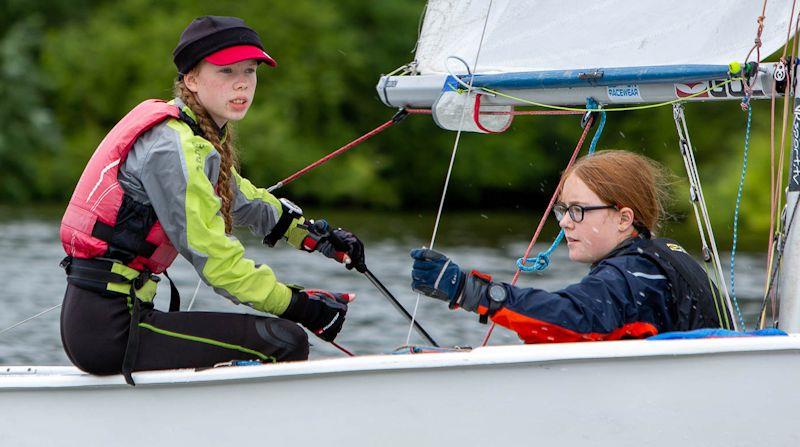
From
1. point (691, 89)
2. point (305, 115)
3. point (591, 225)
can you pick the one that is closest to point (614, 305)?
point (591, 225)

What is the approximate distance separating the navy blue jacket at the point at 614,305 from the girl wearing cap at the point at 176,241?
594 millimetres

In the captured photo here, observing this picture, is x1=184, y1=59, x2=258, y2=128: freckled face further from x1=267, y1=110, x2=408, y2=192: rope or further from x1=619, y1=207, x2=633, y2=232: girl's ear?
x1=619, y1=207, x2=633, y2=232: girl's ear

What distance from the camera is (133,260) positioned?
9.62 ft

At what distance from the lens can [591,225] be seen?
286 centimetres

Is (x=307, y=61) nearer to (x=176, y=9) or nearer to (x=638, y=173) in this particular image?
(x=176, y=9)

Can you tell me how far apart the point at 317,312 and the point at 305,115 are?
19.0m

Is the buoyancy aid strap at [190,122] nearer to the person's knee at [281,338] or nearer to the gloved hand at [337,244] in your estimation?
the person's knee at [281,338]

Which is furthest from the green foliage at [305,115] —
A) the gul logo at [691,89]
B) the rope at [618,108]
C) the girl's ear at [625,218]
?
the girl's ear at [625,218]

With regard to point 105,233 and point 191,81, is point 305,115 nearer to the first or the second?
point 191,81

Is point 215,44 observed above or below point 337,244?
above

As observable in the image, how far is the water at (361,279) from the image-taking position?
246 inches

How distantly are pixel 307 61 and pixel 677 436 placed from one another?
1998 centimetres

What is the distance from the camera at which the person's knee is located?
3.00 meters

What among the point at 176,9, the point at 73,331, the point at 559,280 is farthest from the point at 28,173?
the point at 73,331
